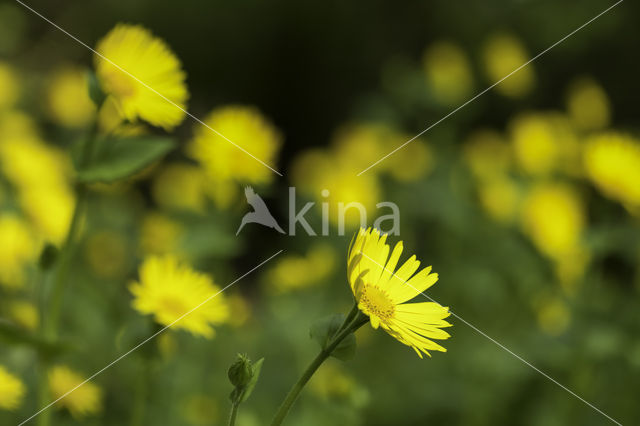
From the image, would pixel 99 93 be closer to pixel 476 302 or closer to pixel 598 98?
pixel 476 302

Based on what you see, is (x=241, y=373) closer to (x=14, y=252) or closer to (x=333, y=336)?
(x=333, y=336)

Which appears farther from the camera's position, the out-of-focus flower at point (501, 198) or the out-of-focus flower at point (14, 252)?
the out-of-focus flower at point (501, 198)

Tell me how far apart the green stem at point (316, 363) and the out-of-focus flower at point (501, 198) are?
150 cm

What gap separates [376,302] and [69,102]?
210 cm

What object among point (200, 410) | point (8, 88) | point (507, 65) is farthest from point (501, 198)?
point (8, 88)

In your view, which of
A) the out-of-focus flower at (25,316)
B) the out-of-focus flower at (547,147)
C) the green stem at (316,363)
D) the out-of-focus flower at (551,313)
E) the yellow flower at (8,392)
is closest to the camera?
the green stem at (316,363)

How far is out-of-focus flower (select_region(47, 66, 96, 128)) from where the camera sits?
2443 millimetres

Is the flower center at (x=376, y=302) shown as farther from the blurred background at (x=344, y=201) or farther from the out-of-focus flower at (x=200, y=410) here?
the out-of-focus flower at (x=200, y=410)

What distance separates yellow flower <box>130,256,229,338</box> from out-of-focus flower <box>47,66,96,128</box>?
1.48 m

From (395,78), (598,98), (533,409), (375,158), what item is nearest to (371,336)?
(533,409)

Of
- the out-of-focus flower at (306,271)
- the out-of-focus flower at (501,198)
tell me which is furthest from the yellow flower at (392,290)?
the out-of-focus flower at (501,198)

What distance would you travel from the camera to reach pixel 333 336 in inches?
25.6

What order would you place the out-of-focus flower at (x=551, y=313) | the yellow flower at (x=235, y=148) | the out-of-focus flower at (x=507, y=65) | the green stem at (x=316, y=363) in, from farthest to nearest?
the out-of-focus flower at (x=507, y=65)
the out-of-focus flower at (x=551, y=313)
the yellow flower at (x=235, y=148)
the green stem at (x=316, y=363)

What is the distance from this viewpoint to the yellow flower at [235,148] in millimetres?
1432
